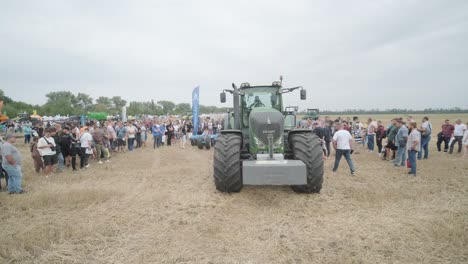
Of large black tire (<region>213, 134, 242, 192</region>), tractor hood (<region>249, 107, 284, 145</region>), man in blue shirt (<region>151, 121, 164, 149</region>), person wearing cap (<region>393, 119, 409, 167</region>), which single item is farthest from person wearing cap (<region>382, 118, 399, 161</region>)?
man in blue shirt (<region>151, 121, 164, 149</region>)

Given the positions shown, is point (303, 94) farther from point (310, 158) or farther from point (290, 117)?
point (310, 158)

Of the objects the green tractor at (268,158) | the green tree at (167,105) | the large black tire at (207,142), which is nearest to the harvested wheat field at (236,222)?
the green tractor at (268,158)

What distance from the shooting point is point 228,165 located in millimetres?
4664

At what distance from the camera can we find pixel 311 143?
488 centimetres

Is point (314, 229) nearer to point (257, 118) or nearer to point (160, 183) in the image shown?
point (257, 118)

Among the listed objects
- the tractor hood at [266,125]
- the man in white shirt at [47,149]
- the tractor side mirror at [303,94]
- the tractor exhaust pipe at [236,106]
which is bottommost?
the man in white shirt at [47,149]

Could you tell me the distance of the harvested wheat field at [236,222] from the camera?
121 inches

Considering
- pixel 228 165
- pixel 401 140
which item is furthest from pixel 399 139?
pixel 228 165

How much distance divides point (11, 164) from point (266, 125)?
226 inches

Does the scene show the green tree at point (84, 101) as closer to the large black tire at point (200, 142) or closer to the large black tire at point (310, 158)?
the large black tire at point (200, 142)

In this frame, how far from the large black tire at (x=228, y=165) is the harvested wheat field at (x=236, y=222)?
28 cm

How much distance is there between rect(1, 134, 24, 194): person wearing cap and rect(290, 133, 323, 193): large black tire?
6.21 metres

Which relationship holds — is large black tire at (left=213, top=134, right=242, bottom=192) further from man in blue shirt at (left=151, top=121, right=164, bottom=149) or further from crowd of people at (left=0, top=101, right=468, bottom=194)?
man in blue shirt at (left=151, top=121, right=164, bottom=149)

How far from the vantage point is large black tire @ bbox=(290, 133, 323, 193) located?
471 centimetres
